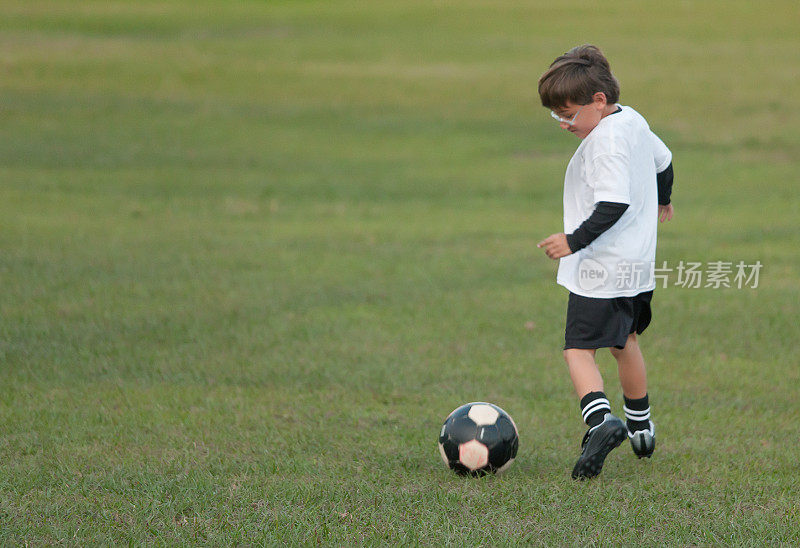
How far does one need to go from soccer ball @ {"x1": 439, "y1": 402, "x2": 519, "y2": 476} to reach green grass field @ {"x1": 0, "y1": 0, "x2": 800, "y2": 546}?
3.1 inches

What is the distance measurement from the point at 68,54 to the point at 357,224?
18893 millimetres

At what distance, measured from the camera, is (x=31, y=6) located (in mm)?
37281

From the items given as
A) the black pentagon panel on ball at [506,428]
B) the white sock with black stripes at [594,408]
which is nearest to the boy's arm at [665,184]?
the white sock with black stripes at [594,408]

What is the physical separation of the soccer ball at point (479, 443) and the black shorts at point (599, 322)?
495mm

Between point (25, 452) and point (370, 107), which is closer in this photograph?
point (25, 452)

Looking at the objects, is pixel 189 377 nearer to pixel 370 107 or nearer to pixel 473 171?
pixel 473 171

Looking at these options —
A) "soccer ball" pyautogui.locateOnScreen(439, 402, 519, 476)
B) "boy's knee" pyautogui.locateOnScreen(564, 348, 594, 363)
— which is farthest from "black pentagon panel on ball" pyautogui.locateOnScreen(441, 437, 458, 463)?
"boy's knee" pyautogui.locateOnScreen(564, 348, 594, 363)

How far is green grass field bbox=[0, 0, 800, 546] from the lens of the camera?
402 centimetres

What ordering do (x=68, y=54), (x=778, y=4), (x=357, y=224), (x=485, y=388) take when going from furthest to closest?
(x=778, y=4)
(x=68, y=54)
(x=357, y=224)
(x=485, y=388)

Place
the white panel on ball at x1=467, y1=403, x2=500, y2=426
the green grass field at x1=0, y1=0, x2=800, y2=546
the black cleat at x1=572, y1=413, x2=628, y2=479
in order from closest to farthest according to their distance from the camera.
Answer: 1. the green grass field at x1=0, y1=0, x2=800, y2=546
2. the black cleat at x1=572, y1=413, x2=628, y2=479
3. the white panel on ball at x1=467, y1=403, x2=500, y2=426

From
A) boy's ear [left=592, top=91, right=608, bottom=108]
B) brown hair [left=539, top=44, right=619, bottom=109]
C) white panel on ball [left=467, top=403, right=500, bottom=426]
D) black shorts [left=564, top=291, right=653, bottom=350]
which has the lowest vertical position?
white panel on ball [left=467, top=403, right=500, bottom=426]

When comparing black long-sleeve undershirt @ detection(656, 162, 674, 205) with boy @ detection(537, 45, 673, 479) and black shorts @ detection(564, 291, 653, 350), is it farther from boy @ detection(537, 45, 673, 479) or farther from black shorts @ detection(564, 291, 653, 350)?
black shorts @ detection(564, 291, 653, 350)

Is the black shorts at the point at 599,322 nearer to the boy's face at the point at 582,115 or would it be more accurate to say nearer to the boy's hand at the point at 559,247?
the boy's hand at the point at 559,247

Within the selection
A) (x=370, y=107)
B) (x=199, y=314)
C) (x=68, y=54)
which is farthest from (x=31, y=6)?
(x=199, y=314)
